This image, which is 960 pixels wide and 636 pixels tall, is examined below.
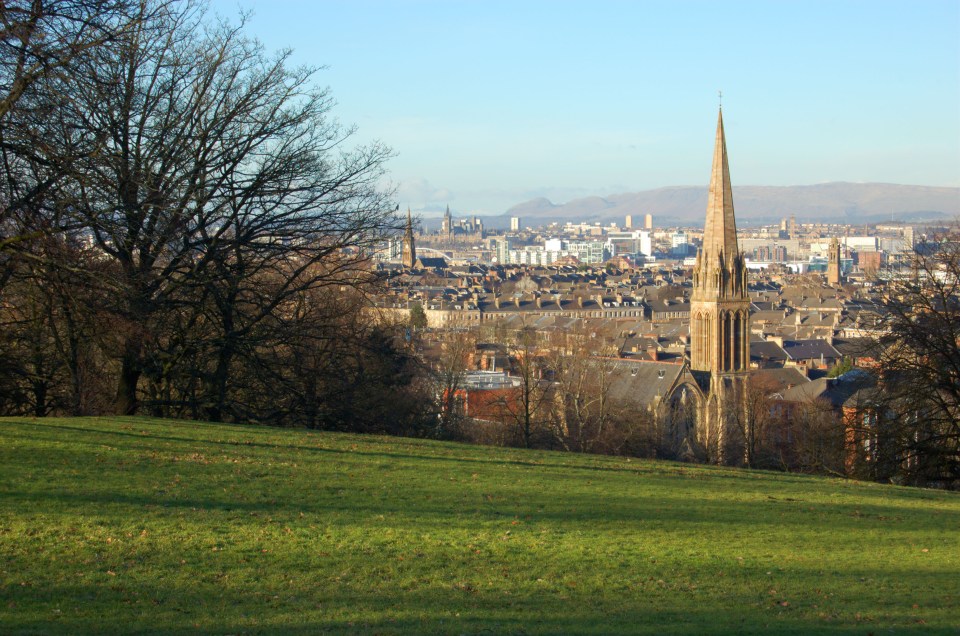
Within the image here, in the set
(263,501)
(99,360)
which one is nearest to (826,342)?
(99,360)

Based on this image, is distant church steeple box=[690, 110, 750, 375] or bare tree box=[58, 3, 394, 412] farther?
distant church steeple box=[690, 110, 750, 375]

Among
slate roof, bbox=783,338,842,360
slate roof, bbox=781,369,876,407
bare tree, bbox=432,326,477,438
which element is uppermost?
bare tree, bbox=432,326,477,438

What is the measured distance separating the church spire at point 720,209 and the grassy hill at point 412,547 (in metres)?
54.6

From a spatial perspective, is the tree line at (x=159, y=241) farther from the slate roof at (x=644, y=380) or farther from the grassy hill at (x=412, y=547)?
the slate roof at (x=644, y=380)

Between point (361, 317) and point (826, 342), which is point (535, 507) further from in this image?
point (826, 342)

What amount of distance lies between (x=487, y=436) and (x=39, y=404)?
20.4 m

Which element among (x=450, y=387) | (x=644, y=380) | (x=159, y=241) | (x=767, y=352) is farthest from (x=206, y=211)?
(x=767, y=352)

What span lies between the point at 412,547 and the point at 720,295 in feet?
205

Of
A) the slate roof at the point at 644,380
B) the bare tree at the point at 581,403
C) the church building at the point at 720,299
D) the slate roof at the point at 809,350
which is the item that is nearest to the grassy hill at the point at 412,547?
the bare tree at the point at 581,403

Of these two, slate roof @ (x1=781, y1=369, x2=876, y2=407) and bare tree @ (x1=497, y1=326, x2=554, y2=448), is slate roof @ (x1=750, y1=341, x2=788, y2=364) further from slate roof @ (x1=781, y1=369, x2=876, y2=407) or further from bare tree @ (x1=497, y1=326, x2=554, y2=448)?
bare tree @ (x1=497, y1=326, x2=554, y2=448)

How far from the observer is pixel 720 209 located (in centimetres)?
6950

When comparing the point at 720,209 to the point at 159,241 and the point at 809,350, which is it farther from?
the point at 159,241

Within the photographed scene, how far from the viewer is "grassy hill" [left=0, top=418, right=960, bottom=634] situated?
349 inches

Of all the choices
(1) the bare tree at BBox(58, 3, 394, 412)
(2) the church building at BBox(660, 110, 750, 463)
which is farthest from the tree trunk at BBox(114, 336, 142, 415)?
(2) the church building at BBox(660, 110, 750, 463)
